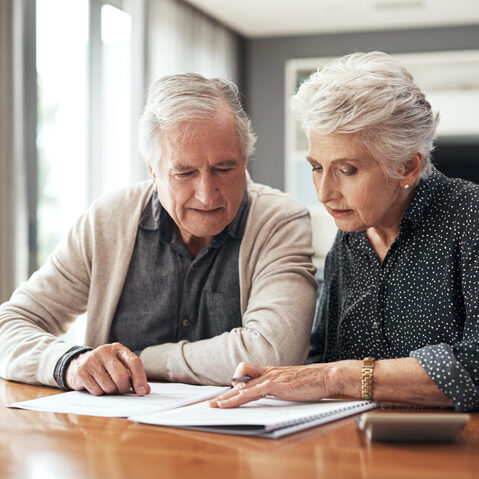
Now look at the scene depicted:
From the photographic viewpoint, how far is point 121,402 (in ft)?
4.28

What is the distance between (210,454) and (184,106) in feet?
2.87

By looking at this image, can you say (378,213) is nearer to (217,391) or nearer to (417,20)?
(217,391)

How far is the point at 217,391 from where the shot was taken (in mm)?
1409

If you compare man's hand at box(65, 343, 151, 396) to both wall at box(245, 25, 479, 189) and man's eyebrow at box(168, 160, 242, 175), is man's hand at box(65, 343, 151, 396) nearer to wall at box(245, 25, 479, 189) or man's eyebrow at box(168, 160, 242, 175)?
man's eyebrow at box(168, 160, 242, 175)

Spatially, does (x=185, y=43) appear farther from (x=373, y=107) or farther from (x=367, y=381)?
(x=367, y=381)

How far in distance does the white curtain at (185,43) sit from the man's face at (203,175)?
3.65 m

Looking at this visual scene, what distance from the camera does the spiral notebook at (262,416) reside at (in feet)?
3.56

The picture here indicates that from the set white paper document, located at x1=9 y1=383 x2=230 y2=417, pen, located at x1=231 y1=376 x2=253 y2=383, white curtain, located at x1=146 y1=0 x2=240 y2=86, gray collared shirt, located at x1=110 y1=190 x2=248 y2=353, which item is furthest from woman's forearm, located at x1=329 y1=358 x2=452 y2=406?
white curtain, located at x1=146 y1=0 x2=240 y2=86

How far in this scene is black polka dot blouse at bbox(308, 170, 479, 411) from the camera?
4.70 feet

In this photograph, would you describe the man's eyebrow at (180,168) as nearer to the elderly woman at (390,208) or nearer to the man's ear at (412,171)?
the elderly woman at (390,208)

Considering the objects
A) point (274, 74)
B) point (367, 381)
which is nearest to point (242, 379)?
point (367, 381)

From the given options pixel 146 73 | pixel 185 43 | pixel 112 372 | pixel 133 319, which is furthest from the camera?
pixel 185 43

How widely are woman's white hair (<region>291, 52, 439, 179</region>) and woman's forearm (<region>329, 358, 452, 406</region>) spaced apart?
403 mm

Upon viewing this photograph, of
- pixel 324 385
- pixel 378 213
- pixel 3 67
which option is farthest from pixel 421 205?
pixel 3 67
